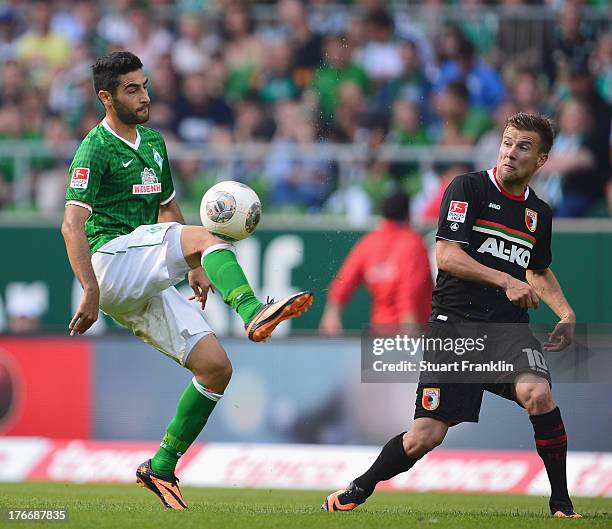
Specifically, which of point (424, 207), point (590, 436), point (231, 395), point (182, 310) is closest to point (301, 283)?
point (424, 207)

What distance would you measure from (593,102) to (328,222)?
10.1 ft

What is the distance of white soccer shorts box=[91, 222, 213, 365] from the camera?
668 cm

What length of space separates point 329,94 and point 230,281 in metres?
8.04

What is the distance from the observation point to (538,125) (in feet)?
22.2

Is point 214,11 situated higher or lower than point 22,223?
higher

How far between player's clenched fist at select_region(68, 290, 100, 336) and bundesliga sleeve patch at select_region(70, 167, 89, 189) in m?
0.64

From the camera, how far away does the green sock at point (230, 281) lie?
640 cm

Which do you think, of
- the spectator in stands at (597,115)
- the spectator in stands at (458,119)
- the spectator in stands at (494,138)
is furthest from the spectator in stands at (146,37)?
the spectator in stands at (597,115)

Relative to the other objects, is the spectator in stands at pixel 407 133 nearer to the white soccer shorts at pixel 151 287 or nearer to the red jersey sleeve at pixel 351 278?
the red jersey sleeve at pixel 351 278

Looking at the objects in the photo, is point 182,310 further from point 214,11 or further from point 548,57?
point 214,11

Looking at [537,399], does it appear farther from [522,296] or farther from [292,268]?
[292,268]

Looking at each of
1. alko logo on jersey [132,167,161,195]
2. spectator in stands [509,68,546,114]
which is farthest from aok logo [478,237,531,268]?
spectator in stands [509,68,546,114]

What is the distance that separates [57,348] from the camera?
11102mm

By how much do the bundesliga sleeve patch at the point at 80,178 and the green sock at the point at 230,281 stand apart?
873 mm
